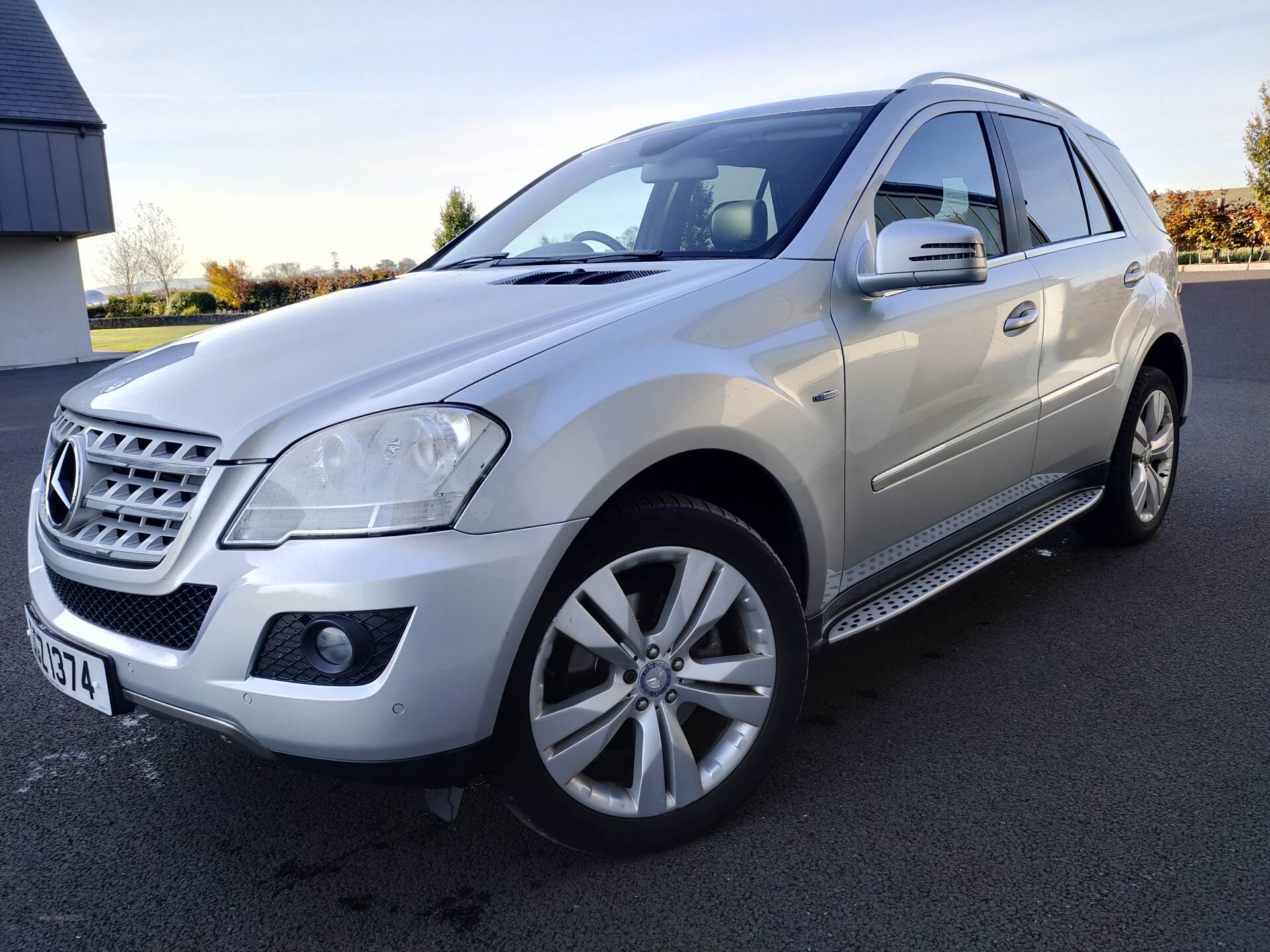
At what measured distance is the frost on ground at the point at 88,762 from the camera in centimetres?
257

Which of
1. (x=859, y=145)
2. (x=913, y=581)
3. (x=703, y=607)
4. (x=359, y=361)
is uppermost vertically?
(x=859, y=145)

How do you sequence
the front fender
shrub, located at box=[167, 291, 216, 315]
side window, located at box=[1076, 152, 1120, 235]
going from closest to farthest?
the front fender, side window, located at box=[1076, 152, 1120, 235], shrub, located at box=[167, 291, 216, 315]

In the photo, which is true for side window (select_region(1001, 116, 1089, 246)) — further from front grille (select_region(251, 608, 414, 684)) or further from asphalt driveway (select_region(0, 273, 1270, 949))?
front grille (select_region(251, 608, 414, 684))

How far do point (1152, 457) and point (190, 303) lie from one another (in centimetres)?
4096

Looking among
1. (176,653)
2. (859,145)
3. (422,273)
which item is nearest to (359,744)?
(176,653)

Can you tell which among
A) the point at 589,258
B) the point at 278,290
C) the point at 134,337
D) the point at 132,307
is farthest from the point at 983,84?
the point at 132,307

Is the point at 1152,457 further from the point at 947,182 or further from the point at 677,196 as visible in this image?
the point at 677,196

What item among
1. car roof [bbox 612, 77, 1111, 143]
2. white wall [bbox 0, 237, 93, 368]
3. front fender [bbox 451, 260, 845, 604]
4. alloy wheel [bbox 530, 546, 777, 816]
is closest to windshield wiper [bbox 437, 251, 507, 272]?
car roof [bbox 612, 77, 1111, 143]

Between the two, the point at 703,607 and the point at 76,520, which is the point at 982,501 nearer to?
the point at 703,607

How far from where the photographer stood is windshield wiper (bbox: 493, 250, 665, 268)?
276 centimetres

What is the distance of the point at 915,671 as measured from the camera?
3.10 meters

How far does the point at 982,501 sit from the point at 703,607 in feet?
4.33

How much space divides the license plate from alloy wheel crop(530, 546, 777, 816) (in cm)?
86

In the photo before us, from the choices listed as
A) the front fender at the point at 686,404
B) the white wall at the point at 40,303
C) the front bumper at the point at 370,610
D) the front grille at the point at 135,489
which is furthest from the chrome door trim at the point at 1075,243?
the white wall at the point at 40,303
